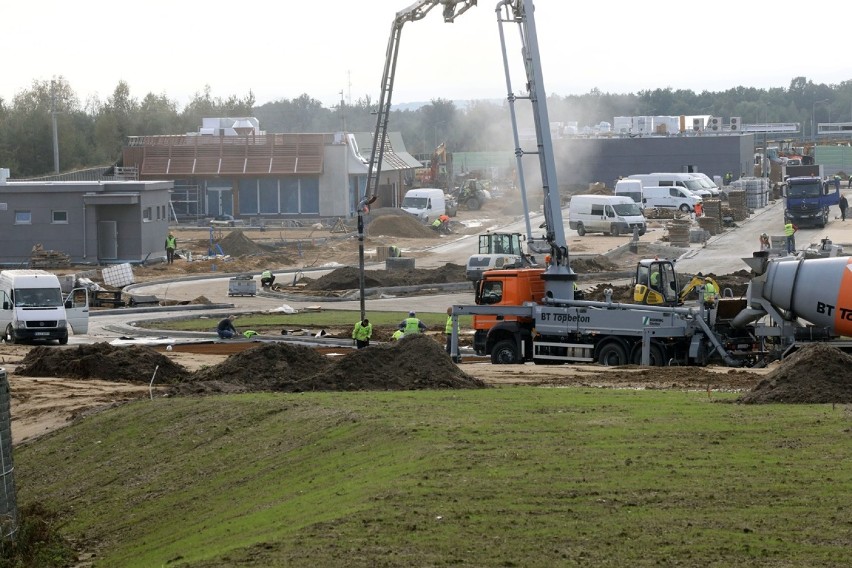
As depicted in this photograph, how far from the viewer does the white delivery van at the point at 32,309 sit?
38.5 meters

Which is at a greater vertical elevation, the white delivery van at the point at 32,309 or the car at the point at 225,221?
the car at the point at 225,221

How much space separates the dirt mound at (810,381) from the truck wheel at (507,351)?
11.4m

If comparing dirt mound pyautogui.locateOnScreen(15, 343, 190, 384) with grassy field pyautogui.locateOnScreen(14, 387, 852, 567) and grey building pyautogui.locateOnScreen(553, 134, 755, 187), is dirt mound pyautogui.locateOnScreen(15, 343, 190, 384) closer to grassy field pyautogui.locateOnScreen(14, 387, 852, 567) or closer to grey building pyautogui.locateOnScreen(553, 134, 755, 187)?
grassy field pyautogui.locateOnScreen(14, 387, 852, 567)

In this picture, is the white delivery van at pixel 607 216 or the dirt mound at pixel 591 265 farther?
the white delivery van at pixel 607 216

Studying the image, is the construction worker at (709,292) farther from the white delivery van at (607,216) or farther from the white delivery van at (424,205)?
the white delivery van at (424,205)

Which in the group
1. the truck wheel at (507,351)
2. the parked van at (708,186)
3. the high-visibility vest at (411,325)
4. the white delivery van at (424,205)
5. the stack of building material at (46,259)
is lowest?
the truck wheel at (507,351)

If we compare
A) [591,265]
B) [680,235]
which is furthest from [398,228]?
[591,265]

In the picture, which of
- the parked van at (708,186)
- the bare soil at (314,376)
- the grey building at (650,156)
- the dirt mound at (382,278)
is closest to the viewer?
the bare soil at (314,376)

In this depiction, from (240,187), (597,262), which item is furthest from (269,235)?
(597,262)

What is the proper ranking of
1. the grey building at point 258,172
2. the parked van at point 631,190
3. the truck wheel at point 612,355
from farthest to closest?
the parked van at point 631,190 → the grey building at point 258,172 → the truck wheel at point 612,355

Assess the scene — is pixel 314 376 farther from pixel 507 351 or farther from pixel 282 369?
pixel 507 351

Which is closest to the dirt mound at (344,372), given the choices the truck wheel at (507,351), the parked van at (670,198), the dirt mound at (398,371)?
the dirt mound at (398,371)

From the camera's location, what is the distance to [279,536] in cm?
1354

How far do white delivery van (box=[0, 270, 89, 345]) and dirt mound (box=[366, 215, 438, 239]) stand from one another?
3969cm
